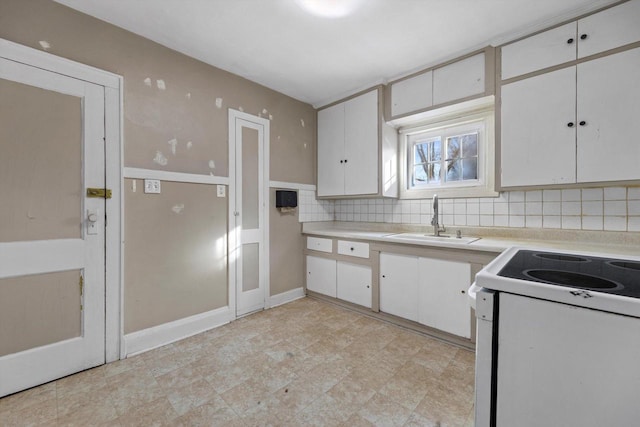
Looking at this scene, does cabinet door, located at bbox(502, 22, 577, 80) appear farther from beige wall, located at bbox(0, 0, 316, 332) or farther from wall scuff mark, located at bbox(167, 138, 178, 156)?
wall scuff mark, located at bbox(167, 138, 178, 156)

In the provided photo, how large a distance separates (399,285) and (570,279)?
154 centimetres

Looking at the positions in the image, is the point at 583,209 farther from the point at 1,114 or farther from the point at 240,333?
the point at 1,114

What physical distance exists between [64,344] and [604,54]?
13.1 ft

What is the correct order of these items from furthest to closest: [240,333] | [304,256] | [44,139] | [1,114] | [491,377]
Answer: [304,256] < [240,333] < [44,139] < [1,114] < [491,377]

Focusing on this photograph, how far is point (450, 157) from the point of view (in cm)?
277

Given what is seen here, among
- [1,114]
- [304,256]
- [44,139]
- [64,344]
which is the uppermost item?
[1,114]

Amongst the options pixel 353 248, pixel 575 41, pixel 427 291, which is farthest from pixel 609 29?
pixel 353 248

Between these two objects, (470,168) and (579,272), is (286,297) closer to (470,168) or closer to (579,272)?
(470,168)

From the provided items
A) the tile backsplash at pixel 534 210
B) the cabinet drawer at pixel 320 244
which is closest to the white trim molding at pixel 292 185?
the tile backsplash at pixel 534 210

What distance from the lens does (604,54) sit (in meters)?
1.73

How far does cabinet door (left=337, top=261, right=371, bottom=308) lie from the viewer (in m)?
2.69

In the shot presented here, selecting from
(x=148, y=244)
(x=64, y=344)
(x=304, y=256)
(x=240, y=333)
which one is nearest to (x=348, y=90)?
(x=304, y=256)

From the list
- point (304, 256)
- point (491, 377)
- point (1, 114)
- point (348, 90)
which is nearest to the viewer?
point (491, 377)

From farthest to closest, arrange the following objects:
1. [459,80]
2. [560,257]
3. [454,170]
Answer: [454,170] → [459,80] → [560,257]
